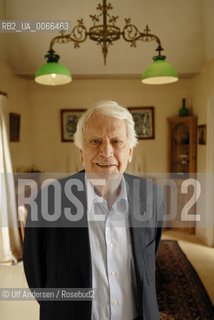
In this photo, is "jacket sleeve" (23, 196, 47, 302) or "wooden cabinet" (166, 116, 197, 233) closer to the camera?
"jacket sleeve" (23, 196, 47, 302)

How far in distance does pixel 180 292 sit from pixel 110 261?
7.14 feet

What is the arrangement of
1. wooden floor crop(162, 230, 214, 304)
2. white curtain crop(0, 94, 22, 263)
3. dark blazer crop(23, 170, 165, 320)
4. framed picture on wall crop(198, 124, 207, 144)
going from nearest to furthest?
dark blazer crop(23, 170, 165, 320) < wooden floor crop(162, 230, 214, 304) < white curtain crop(0, 94, 22, 263) < framed picture on wall crop(198, 124, 207, 144)

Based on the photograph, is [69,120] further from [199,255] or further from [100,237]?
[100,237]

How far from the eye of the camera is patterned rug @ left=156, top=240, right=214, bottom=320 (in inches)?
97.4

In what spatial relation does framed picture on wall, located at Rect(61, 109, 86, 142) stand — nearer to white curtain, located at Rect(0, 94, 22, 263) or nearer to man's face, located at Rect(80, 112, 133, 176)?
white curtain, located at Rect(0, 94, 22, 263)

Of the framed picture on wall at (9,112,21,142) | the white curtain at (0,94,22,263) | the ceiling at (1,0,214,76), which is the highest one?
the ceiling at (1,0,214,76)

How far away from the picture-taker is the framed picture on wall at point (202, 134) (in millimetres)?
4160

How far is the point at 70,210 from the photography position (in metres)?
1.09

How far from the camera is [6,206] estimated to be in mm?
3539

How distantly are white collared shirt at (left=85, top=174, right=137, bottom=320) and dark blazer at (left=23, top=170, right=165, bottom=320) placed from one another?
35mm

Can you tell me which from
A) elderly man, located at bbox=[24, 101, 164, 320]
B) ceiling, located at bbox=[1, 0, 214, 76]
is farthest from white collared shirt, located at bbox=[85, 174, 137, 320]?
ceiling, located at bbox=[1, 0, 214, 76]

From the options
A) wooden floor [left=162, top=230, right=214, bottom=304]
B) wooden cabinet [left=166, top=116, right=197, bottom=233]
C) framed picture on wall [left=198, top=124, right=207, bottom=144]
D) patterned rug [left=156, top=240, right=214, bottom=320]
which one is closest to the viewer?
patterned rug [left=156, top=240, right=214, bottom=320]

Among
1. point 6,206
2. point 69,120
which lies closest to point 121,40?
point 69,120

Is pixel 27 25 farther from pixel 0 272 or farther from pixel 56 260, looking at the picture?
pixel 56 260
